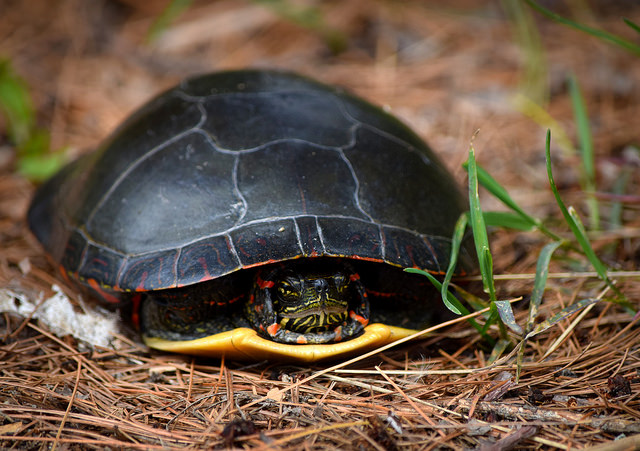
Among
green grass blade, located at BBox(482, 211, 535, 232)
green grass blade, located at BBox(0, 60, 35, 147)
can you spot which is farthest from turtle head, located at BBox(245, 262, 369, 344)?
green grass blade, located at BBox(0, 60, 35, 147)

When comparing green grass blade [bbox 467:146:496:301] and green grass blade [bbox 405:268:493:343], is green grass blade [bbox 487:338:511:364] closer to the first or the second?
green grass blade [bbox 405:268:493:343]

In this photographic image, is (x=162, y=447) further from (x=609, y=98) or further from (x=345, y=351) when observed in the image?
(x=609, y=98)

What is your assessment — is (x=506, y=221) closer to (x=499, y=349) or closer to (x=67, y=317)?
(x=499, y=349)

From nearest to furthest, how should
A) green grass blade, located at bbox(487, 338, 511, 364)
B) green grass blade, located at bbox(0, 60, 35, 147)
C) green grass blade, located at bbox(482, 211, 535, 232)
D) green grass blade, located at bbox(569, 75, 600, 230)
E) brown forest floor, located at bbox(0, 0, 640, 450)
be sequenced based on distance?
brown forest floor, located at bbox(0, 0, 640, 450), green grass blade, located at bbox(487, 338, 511, 364), green grass blade, located at bbox(482, 211, 535, 232), green grass blade, located at bbox(569, 75, 600, 230), green grass blade, located at bbox(0, 60, 35, 147)

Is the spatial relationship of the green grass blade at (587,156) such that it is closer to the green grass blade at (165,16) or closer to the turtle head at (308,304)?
the turtle head at (308,304)

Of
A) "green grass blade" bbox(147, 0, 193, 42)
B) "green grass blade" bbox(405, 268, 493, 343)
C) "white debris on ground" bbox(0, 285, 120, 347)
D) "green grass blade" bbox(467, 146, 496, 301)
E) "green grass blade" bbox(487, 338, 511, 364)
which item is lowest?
"green grass blade" bbox(487, 338, 511, 364)

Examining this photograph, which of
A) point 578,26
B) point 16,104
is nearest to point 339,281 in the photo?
point 578,26

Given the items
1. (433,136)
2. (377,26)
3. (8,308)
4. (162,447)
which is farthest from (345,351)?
(377,26)
